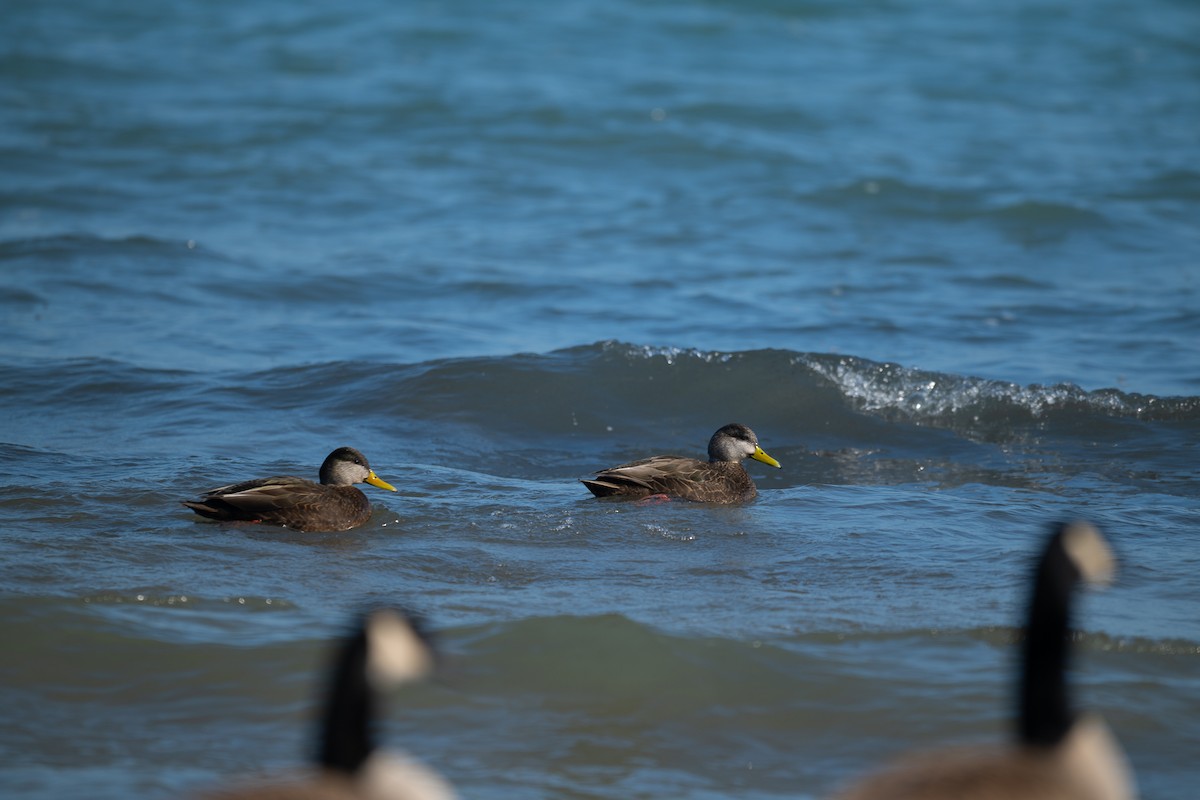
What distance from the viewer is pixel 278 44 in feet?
95.2

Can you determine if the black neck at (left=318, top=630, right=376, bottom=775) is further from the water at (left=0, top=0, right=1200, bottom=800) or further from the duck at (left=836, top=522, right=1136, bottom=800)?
the duck at (left=836, top=522, right=1136, bottom=800)

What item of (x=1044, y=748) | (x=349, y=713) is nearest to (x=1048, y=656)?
(x=1044, y=748)

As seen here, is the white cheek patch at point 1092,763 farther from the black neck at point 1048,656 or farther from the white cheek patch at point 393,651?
the white cheek patch at point 393,651

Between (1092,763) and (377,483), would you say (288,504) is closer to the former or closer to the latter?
(377,483)

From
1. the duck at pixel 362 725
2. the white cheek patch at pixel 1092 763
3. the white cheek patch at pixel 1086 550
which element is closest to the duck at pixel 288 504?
the duck at pixel 362 725

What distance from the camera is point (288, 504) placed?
8398 mm

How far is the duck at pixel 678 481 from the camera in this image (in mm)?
9195

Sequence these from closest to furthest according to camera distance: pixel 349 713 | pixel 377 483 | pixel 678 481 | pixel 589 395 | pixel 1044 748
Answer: pixel 349 713 → pixel 1044 748 → pixel 377 483 → pixel 678 481 → pixel 589 395

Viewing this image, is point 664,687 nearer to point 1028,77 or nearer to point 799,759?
point 799,759

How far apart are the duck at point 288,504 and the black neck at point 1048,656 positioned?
16.8 feet

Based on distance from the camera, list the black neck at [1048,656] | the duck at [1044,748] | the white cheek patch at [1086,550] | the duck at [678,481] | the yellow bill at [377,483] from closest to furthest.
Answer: the duck at [1044,748], the black neck at [1048,656], the white cheek patch at [1086,550], the yellow bill at [377,483], the duck at [678,481]

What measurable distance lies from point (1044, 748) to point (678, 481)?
18.1 feet

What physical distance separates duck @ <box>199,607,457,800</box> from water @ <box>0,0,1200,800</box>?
1.16 ft

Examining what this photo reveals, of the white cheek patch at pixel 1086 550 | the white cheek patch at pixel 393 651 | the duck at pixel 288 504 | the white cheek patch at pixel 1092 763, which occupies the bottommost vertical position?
the duck at pixel 288 504
